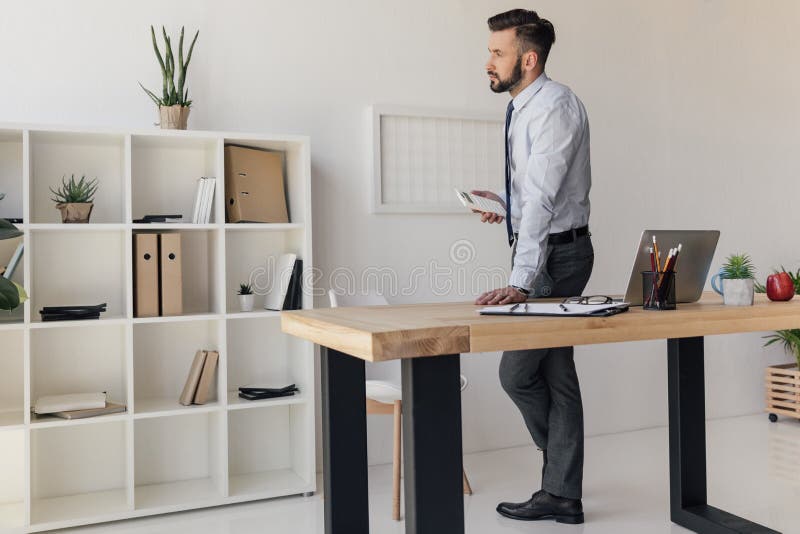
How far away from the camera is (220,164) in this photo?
3193 mm

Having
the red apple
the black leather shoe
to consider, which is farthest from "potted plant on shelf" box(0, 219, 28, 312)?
the red apple

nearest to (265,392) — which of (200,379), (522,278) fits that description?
(200,379)

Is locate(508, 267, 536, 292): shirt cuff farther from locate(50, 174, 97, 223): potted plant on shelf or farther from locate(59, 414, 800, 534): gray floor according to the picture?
locate(50, 174, 97, 223): potted plant on shelf

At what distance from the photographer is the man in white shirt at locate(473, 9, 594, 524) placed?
2463 mm

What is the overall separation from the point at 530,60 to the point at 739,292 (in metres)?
1.03

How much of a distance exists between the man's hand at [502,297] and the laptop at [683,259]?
29 centimetres

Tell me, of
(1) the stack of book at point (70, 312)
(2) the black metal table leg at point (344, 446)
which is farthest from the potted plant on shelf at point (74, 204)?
(2) the black metal table leg at point (344, 446)

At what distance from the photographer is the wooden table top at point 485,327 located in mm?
1570

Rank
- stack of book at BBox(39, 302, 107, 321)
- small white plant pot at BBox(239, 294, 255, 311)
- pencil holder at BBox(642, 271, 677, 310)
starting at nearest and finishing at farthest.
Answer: pencil holder at BBox(642, 271, 677, 310) → stack of book at BBox(39, 302, 107, 321) → small white plant pot at BBox(239, 294, 255, 311)

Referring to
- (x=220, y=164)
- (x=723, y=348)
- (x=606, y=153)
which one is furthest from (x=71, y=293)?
(x=723, y=348)

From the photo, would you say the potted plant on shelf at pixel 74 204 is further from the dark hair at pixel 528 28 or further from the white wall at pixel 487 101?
the dark hair at pixel 528 28

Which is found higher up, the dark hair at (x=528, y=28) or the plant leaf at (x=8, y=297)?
the dark hair at (x=528, y=28)

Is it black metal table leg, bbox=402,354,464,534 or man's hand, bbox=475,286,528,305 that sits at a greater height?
man's hand, bbox=475,286,528,305

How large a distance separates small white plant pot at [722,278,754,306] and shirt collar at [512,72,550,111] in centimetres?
90
